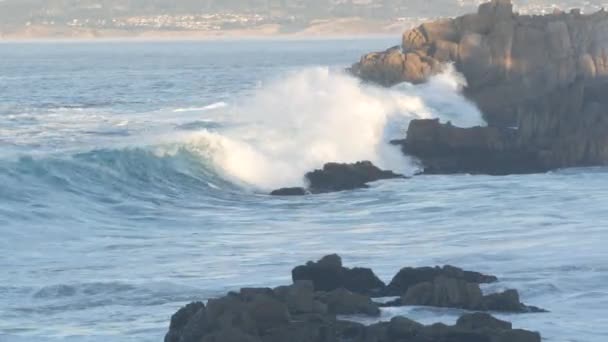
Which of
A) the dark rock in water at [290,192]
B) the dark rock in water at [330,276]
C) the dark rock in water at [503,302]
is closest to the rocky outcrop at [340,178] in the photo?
the dark rock in water at [290,192]

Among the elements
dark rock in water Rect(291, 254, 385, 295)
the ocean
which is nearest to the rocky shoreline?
dark rock in water Rect(291, 254, 385, 295)

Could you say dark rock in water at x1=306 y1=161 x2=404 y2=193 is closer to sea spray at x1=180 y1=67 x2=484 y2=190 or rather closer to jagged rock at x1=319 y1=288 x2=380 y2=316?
sea spray at x1=180 y1=67 x2=484 y2=190

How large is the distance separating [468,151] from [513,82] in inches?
415

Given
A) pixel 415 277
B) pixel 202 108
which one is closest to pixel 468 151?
pixel 415 277

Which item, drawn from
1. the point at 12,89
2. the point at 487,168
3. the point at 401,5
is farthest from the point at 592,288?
the point at 401,5

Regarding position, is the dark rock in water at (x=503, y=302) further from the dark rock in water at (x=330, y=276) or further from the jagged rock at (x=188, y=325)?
the jagged rock at (x=188, y=325)

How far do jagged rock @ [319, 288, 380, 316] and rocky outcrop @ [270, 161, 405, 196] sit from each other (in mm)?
14365

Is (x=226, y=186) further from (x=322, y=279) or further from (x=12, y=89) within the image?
(x=12, y=89)

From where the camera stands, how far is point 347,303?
16.0m

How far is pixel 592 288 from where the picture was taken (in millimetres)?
18047

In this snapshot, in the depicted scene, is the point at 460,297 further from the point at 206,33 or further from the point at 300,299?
the point at 206,33

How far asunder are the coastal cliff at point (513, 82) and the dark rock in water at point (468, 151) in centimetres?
2

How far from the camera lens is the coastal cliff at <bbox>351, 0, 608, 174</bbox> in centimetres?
3388

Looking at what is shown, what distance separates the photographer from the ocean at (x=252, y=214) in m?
18.2
